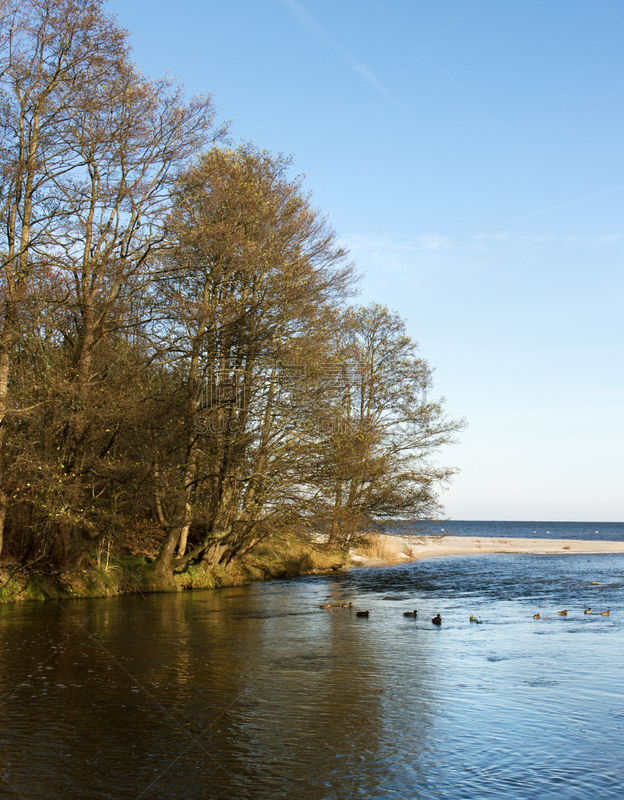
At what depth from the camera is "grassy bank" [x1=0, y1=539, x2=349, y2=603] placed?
19375 millimetres

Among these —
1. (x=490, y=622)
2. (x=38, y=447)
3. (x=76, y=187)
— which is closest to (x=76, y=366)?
(x=38, y=447)

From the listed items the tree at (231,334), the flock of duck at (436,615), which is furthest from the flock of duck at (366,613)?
the tree at (231,334)

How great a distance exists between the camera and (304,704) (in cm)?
968

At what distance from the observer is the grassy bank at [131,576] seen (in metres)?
19.4

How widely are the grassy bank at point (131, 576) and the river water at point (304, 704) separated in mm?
1149

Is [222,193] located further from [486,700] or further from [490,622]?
[486,700]

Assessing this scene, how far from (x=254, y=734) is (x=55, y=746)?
2.16 meters

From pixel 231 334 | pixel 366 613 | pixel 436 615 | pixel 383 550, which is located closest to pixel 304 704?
pixel 366 613

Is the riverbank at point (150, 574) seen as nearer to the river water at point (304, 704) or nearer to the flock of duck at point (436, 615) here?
the river water at point (304, 704)

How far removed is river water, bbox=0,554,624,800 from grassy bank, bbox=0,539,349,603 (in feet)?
3.77

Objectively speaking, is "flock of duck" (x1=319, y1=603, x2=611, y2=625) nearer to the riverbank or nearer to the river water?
the river water

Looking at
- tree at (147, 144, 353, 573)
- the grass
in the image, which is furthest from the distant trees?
the grass

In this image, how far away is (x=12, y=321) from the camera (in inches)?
661

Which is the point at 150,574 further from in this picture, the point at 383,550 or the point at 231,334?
the point at 383,550
